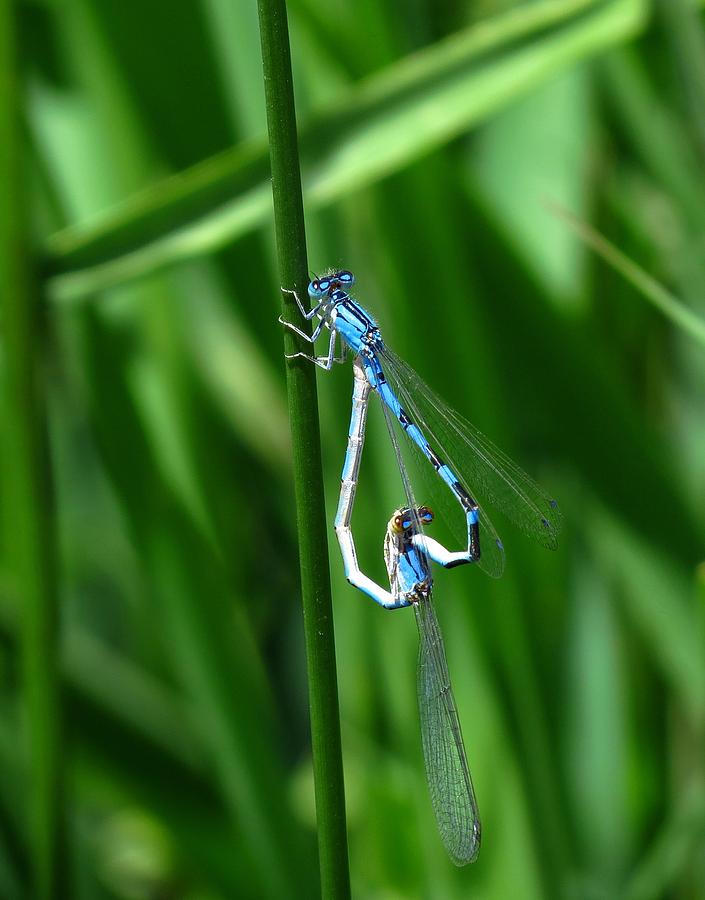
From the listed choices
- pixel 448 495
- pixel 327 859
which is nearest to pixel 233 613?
pixel 448 495

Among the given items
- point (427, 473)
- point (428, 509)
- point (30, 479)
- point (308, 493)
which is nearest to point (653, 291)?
point (428, 509)

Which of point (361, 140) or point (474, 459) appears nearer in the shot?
point (361, 140)

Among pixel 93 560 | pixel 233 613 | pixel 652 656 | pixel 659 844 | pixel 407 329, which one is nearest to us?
pixel 407 329

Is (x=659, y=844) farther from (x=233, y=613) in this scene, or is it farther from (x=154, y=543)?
(x=154, y=543)

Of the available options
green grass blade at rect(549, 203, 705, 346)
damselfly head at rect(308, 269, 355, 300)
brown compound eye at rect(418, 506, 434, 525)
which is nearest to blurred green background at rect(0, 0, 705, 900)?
damselfly head at rect(308, 269, 355, 300)

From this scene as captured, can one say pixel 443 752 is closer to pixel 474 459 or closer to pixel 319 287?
pixel 474 459
